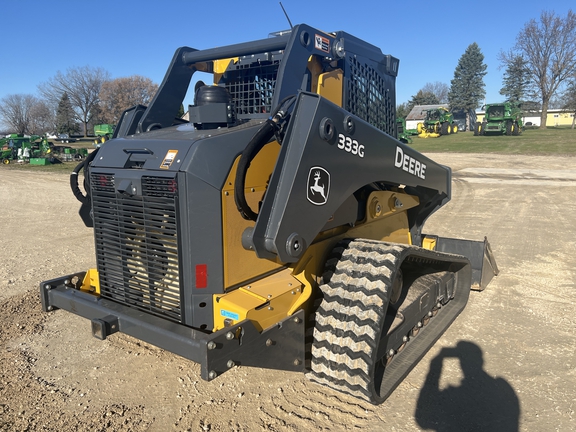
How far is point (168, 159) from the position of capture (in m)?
2.76

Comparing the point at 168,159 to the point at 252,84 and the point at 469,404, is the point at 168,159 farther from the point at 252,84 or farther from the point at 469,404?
the point at 469,404

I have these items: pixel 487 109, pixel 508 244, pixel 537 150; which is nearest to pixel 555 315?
pixel 508 244

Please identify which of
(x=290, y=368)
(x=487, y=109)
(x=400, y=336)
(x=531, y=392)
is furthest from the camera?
(x=487, y=109)

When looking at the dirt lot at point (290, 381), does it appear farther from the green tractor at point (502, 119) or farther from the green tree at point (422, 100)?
the green tree at point (422, 100)

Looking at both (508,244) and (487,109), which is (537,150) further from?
(508,244)

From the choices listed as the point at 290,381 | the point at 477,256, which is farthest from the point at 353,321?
the point at 477,256

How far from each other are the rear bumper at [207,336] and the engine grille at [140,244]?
4.4 inches

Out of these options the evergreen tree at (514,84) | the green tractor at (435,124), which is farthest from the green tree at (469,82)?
the green tractor at (435,124)

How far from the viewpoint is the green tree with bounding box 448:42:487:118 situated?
219 feet

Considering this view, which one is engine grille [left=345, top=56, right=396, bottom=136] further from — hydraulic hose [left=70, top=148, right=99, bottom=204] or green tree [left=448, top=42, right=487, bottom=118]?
green tree [left=448, top=42, right=487, bottom=118]

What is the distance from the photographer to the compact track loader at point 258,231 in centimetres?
271

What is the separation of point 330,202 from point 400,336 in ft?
4.45

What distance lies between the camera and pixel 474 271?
5395 mm

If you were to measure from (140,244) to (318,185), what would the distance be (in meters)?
1.18
